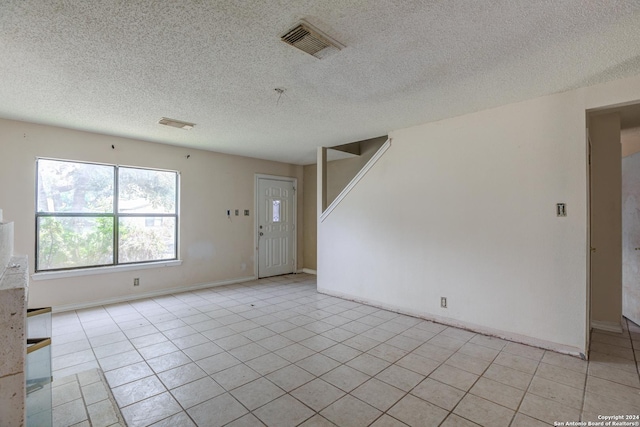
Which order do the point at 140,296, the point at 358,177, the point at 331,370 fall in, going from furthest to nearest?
the point at 140,296, the point at 358,177, the point at 331,370

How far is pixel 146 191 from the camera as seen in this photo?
4.82 metres

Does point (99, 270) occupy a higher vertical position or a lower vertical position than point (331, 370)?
higher

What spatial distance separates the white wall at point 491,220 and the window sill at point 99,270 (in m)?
3.24

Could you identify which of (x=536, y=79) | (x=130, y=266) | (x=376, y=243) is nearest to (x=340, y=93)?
(x=536, y=79)

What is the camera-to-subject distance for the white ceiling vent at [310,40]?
1.89 meters

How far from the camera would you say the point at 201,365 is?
259cm

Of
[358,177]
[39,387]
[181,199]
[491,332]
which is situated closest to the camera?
[39,387]

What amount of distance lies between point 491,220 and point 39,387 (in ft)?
12.7

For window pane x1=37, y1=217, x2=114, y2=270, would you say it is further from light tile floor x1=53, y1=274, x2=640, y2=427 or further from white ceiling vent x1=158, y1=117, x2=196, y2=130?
white ceiling vent x1=158, y1=117, x2=196, y2=130

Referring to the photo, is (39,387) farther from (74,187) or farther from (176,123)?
(74,187)

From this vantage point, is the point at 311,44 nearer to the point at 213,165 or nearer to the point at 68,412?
the point at 68,412

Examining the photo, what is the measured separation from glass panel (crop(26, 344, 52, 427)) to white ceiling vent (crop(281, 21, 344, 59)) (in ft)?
7.26

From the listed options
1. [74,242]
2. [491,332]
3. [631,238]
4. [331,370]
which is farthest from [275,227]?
[631,238]

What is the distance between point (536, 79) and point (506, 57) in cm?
59
